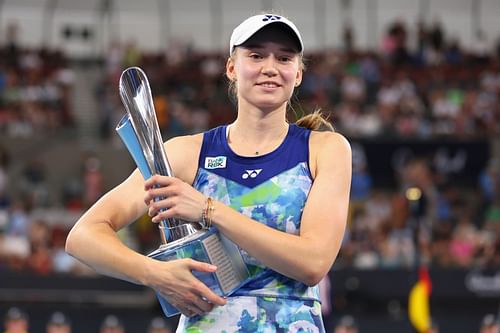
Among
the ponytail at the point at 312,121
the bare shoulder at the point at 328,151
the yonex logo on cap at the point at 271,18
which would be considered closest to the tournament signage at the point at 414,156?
the ponytail at the point at 312,121

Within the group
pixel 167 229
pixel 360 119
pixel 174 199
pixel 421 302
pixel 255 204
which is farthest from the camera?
pixel 360 119

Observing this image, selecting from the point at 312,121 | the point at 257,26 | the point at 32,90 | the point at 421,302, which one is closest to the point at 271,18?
the point at 257,26

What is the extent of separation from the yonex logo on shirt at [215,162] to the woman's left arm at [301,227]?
11.5 inches

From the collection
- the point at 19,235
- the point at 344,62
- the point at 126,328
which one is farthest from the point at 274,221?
the point at 344,62

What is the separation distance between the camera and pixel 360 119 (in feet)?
72.3

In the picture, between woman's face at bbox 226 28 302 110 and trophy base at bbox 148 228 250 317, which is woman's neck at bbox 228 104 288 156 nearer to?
woman's face at bbox 226 28 302 110

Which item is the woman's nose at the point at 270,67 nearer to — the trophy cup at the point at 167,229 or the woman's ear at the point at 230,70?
the woman's ear at the point at 230,70

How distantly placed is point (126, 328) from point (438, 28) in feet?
47.1

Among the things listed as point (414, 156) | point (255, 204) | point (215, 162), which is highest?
point (215, 162)

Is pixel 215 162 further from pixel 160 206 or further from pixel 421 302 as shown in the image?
pixel 421 302

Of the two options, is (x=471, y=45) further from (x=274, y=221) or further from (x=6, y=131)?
(x=274, y=221)

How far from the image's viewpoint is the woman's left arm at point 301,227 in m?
3.49

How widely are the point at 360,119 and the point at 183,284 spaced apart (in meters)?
18.7

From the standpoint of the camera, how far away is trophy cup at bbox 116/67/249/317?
3.52 m
